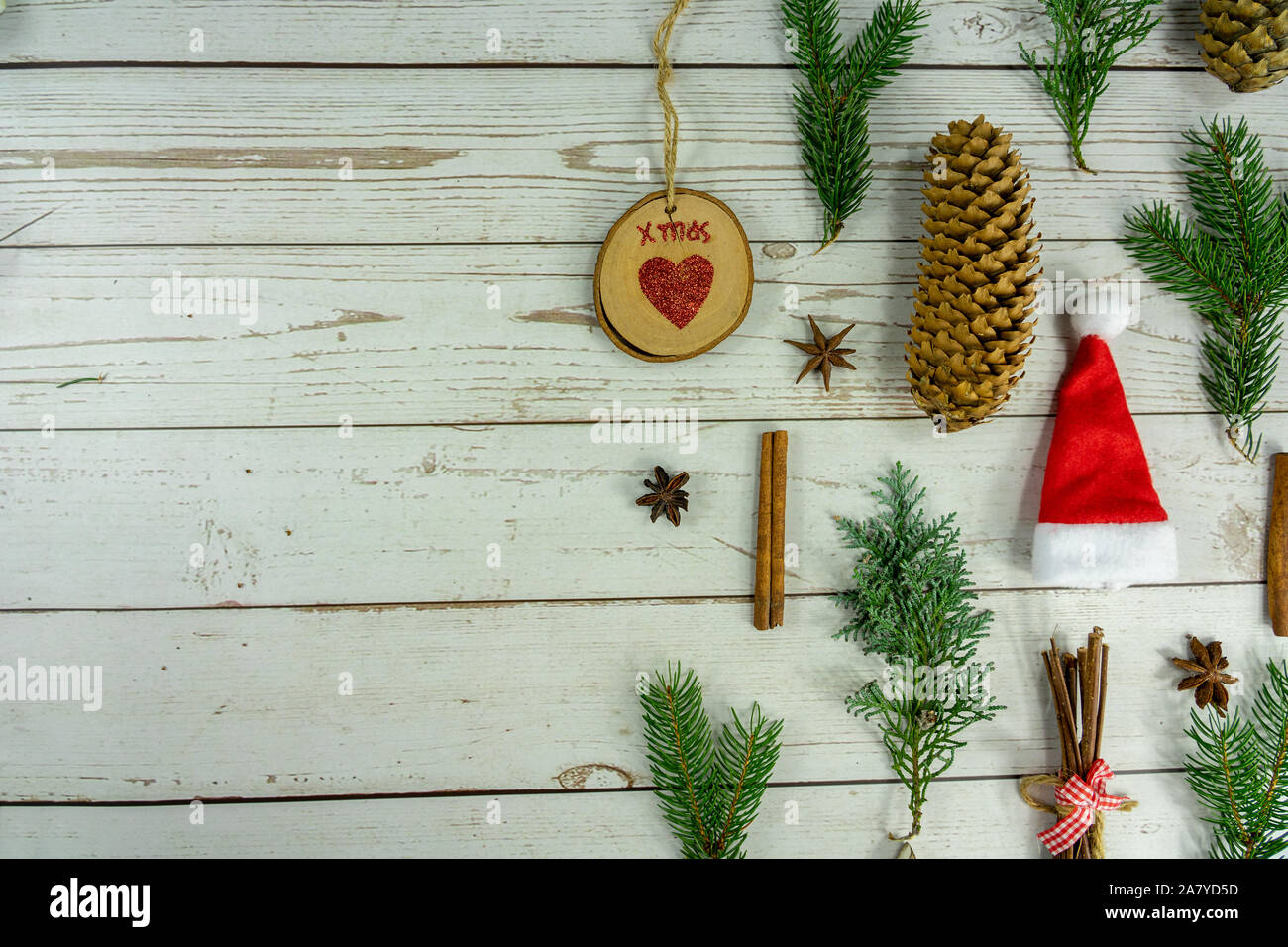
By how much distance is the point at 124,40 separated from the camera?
0.90 m

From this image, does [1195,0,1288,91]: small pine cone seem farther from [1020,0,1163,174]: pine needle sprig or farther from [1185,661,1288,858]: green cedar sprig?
[1185,661,1288,858]: green cedar sprig

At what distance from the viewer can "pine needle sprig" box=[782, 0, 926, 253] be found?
Result: 2.91ft

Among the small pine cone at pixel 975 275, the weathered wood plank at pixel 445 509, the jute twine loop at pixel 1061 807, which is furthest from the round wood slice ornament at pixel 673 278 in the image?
the jute twine loop at pixel 1061 807

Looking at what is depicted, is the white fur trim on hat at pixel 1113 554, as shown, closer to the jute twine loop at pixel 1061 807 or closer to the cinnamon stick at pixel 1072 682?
the cinnamon stick at pixel 1072 682

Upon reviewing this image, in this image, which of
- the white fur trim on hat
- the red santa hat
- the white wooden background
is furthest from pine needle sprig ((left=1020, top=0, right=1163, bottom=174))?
the white fur trim on hat

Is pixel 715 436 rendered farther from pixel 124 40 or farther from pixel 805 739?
pixel 124 40

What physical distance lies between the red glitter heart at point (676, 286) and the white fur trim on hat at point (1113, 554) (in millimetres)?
525

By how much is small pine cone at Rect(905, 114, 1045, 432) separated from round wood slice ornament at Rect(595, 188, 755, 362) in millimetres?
228

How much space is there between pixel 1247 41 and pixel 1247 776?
921 mm

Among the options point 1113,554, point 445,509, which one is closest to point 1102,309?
point 1113,554

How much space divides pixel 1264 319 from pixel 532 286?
0.94 meters

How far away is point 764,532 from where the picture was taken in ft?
2.99

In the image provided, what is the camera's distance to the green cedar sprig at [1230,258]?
0.91 meters
